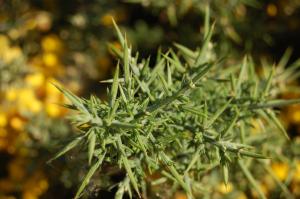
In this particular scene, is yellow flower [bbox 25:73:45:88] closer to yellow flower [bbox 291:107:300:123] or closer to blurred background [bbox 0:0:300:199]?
blurred background [bbox 0:0:300:199]

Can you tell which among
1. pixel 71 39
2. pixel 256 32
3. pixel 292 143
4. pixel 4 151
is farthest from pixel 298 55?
pixel 4 151

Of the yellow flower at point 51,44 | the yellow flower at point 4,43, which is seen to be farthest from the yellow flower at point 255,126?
the yellow flower at point 4,43

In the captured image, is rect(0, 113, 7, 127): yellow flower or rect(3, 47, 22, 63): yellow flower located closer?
rect(0, 113, 7, 127): yellow flower

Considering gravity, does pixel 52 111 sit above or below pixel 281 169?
above

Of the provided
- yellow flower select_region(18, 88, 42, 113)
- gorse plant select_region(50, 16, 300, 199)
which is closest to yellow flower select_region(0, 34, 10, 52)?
yellow flower select_region(18, 88, 42, 113)

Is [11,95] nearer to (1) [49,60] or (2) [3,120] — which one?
(2) [3,120]

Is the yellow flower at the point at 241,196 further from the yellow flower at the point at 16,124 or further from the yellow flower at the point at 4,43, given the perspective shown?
the yellow flower at the point at 4,43

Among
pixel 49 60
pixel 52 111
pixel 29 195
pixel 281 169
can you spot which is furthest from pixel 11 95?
pixel 281 169
